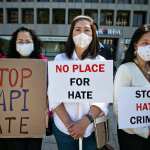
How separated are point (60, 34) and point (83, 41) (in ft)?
168

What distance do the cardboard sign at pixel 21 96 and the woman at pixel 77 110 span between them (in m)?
0.28

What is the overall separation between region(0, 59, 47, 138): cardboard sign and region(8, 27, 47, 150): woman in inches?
3.0

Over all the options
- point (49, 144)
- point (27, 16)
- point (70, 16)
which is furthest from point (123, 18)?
point (49, 144)

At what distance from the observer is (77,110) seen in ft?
11.6

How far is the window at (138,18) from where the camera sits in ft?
180

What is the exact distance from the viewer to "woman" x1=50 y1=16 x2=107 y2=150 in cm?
Result: 348

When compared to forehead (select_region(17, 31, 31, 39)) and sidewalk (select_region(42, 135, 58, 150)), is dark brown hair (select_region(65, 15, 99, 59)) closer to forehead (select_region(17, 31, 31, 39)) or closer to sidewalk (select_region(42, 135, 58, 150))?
Result: forehead (select_region(17, 31, 31, 39))

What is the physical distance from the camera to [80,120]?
11.4 feet

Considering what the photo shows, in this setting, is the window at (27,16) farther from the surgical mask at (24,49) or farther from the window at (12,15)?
the surgical mask at (24,49)

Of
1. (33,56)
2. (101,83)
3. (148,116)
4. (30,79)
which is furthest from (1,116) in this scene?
(148,116)

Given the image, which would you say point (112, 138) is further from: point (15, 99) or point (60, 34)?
point (60, 34)

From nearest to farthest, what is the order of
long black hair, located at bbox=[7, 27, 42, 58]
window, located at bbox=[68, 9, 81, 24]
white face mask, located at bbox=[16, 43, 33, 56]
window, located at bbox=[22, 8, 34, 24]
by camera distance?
white face mask, located at bbox=[16, 43, 33, 56] < long black hair, located at bbox=[7, 27, 42, 58] < window, located at bbox=[68, 9, 81, 24] < window, located at bbox=[22, 8, 34, 24]

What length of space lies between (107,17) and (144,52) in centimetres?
5202

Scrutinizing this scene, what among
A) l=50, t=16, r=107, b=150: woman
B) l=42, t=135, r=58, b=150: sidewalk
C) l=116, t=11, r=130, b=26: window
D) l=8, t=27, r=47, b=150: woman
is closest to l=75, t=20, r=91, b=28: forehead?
l=50, t=16, r=107, b=150: woman
